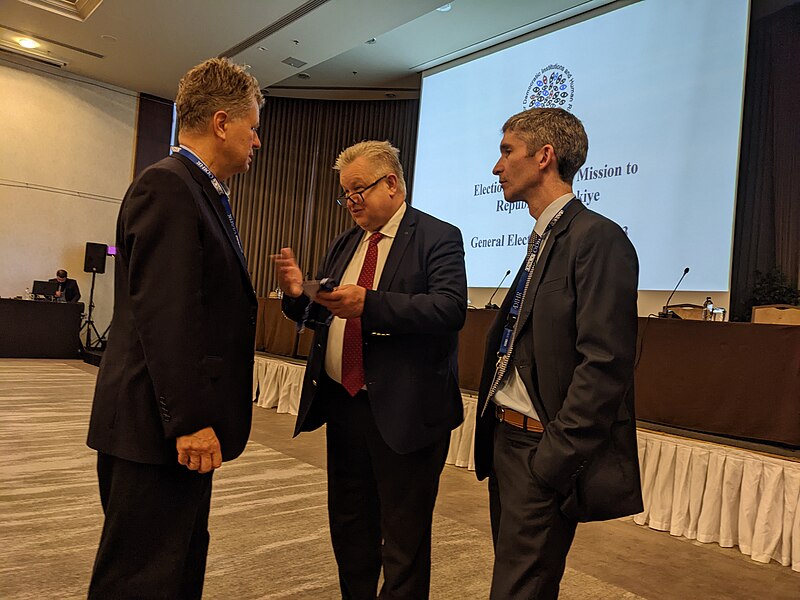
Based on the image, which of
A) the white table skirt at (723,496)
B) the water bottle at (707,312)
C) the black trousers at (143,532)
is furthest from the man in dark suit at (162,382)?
the water bottle at (707,312)

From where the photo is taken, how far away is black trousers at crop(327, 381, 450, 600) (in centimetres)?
164

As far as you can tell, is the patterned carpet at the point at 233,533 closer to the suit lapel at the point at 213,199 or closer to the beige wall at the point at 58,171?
the suit lapel at the point at 213,199

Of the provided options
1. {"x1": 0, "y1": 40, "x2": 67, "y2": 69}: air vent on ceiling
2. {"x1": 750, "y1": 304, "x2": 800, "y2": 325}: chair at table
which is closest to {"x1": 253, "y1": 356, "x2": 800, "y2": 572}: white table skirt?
{"x1": 750, "y1": 304, "x2": 800, "y2": 325}: chair at table

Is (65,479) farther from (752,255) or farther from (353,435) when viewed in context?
(752,255)

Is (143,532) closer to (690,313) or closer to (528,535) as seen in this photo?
(528,535)

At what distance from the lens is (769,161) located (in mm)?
4875

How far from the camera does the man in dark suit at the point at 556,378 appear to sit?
1250mm

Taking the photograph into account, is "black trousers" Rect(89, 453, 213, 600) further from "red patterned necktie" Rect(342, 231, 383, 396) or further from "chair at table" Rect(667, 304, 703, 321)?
"chair at table" Rect(667, 304, 703, 321)

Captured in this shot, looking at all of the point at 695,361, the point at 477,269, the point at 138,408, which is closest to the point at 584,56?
the point at 477,269

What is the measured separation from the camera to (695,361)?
354 centimetres

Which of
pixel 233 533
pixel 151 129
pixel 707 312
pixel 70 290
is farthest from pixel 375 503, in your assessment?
pixel 151 129

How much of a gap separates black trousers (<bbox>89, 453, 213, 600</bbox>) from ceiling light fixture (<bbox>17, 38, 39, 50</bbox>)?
9544 millimetres

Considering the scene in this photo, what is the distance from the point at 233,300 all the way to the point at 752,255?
186 inches

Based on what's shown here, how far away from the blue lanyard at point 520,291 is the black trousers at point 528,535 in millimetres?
219
